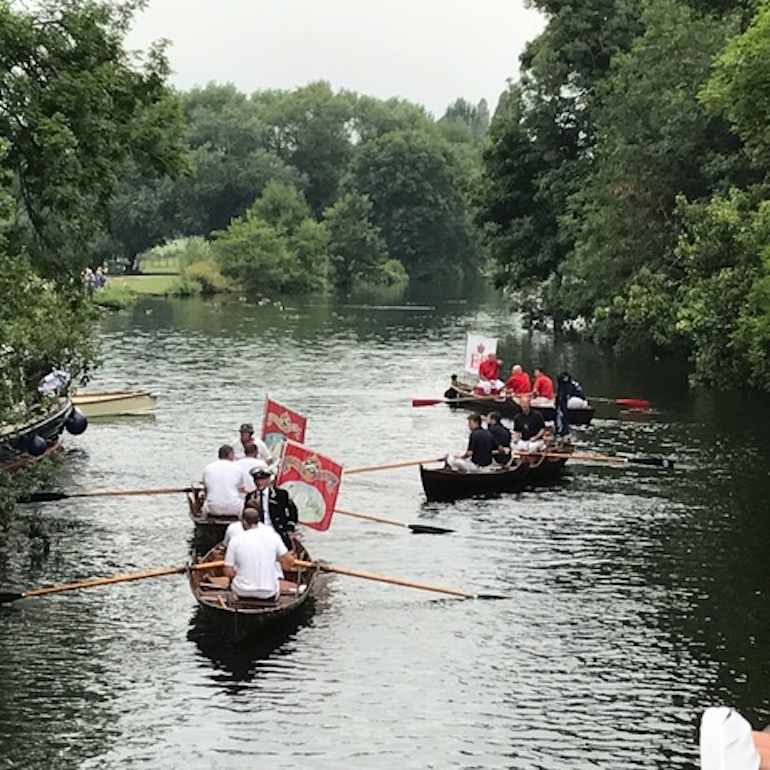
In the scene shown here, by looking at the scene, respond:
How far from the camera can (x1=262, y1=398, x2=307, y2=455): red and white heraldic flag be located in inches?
1082

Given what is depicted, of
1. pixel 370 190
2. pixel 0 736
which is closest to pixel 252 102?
pixel 370 190

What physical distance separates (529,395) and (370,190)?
346 feet

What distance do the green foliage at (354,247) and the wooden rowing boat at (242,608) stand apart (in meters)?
106

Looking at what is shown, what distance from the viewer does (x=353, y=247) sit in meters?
127

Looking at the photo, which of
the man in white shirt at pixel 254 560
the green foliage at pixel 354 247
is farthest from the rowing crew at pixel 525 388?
the green foliage at pixel 354 247

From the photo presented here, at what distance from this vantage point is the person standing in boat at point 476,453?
93.7ft

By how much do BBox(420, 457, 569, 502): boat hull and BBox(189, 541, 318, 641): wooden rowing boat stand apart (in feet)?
27.9

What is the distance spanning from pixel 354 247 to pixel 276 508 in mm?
106353

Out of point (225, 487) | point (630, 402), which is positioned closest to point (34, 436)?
point (225, 487)

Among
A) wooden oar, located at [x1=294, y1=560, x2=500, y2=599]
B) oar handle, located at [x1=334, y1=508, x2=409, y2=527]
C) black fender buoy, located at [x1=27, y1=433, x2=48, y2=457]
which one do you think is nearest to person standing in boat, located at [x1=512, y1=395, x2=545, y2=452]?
oar handle, located at [x1=334, y1=508, x2=409, y2=527]

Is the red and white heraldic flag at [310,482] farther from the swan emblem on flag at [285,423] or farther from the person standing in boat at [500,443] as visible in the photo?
the person standing in boat at [500,443]

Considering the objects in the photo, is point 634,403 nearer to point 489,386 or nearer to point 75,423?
point 489,386

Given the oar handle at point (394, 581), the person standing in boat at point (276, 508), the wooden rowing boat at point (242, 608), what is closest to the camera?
the wooden rowing boat at point (242, 608)

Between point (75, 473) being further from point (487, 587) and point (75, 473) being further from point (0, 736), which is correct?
point (0, 736)
